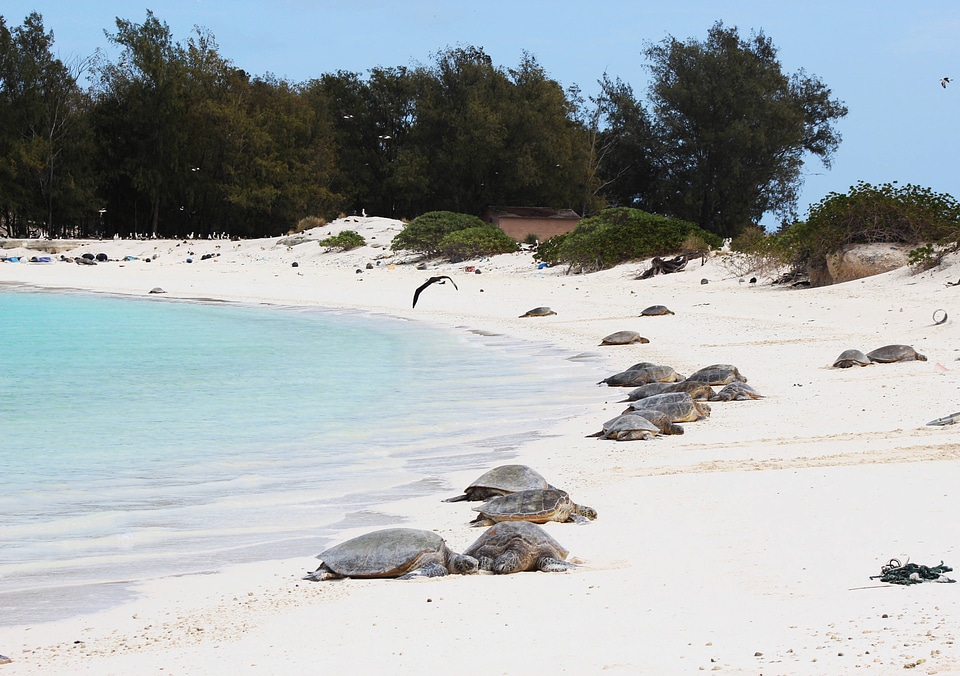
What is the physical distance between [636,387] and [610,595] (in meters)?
7.09

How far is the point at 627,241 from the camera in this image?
25984 millimetres

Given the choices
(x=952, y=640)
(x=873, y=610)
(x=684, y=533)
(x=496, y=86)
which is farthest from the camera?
(x=496, y=86)

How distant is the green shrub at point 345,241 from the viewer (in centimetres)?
3600

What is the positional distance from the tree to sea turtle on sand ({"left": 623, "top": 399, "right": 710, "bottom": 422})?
34309 millimetres

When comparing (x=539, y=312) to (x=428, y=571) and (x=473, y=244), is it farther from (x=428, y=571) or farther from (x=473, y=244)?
(x=428, y=571)

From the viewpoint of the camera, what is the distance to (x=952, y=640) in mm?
3246

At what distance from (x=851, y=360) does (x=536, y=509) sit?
22.2ft

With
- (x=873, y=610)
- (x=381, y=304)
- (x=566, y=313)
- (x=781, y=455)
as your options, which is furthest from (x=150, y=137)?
(x=873, y=610)

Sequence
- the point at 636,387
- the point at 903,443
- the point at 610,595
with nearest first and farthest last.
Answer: the point at 610,595 → the point at 903,443 → the point at 636,387

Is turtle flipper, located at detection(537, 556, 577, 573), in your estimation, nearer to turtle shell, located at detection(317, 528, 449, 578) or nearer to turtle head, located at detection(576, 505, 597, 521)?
turtle shell, located at detection(317, 528, 449, 578)

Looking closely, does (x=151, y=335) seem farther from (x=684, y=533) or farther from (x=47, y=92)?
(x=47, y=92)

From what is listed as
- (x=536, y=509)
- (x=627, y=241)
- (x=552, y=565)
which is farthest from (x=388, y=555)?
(x=627, y=241)

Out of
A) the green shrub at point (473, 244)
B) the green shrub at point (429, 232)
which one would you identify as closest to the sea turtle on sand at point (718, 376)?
the green shrub at point (473, 244)

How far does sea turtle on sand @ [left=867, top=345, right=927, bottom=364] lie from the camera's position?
11.2 meters
